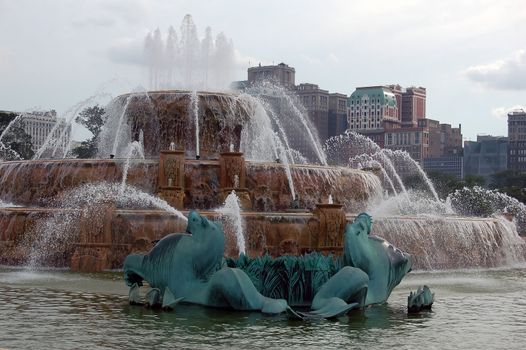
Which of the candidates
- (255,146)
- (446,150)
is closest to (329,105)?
(446,150)

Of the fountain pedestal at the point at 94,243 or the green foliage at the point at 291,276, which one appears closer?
the green foliage at the point at 291,276

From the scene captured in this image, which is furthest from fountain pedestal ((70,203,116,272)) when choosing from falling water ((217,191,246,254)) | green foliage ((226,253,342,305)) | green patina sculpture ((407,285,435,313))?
green patina sculpture ((407,285,435,313))

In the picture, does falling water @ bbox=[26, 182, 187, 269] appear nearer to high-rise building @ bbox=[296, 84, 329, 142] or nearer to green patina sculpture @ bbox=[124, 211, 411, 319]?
green patina sculpture @ bbox=[124, 211, 411, 319]

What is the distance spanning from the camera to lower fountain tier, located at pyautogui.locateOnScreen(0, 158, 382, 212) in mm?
27500

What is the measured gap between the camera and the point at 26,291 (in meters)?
17.3

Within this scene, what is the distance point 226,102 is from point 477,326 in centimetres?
2189

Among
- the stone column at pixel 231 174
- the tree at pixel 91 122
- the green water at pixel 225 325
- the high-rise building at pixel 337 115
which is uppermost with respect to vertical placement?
the high-rise building at pixel 337 115

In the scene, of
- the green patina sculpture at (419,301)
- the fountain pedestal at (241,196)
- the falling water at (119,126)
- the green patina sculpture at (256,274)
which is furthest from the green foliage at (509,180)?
the green patina sculpture at (256,274)

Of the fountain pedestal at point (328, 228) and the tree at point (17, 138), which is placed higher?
the tree at point (17, 138)

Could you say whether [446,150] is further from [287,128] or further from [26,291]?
[26,291]

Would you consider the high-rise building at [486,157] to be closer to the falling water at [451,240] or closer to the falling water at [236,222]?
the falling water at [451,240]

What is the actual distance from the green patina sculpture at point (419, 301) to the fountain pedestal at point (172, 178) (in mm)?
11085

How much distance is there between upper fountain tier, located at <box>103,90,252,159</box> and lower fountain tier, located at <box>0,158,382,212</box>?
587cm

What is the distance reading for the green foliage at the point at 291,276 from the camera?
1557cm
